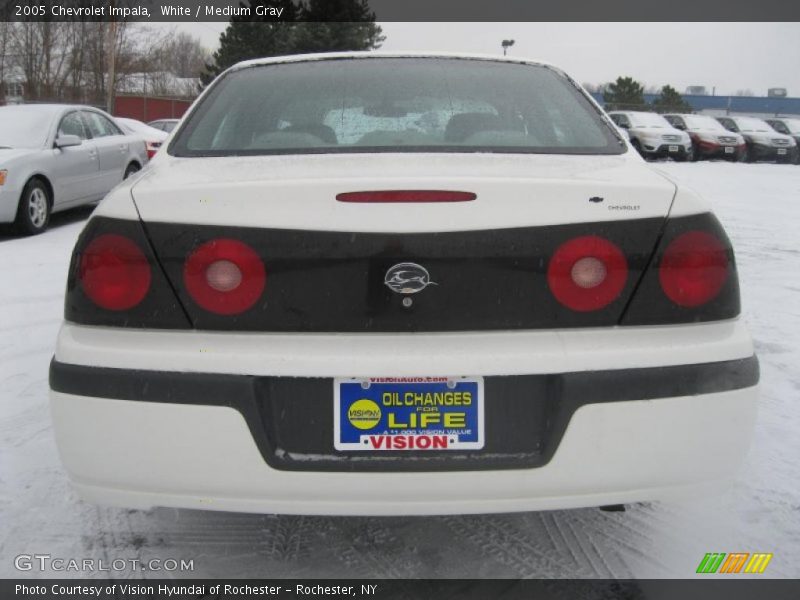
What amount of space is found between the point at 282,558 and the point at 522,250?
1.17m

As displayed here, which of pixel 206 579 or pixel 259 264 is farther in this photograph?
pixel 206 579

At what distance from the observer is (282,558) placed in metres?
2.22

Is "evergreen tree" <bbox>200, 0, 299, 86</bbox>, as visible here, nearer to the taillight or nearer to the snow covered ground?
the taillight

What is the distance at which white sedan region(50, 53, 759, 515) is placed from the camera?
1750mm

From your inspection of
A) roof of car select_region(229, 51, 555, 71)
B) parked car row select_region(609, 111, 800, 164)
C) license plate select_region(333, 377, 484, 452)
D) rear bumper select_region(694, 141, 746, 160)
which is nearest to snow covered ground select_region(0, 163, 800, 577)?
license plate select_region(333, 377, 484, 452)

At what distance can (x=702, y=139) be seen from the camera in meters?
21.7

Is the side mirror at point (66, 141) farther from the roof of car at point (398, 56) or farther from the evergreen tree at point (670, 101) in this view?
the evergreen tree at point (670, 101)

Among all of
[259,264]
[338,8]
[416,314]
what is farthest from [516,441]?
[338,8]

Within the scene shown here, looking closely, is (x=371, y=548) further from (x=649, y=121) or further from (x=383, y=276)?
(x=649, y=121)

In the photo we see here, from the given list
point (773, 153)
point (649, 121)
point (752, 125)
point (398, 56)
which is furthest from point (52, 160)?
point (752, 125)

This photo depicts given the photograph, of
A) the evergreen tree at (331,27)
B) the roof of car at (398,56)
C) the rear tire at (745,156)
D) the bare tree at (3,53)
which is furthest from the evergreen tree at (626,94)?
the roof of car at (398,56)

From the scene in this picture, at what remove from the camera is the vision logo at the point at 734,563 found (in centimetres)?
217

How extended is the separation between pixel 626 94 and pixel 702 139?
21760 millimetres

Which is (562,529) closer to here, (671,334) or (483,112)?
(671,334)
